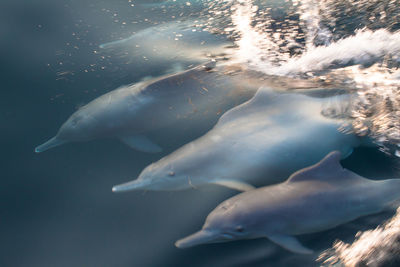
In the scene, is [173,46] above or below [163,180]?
above

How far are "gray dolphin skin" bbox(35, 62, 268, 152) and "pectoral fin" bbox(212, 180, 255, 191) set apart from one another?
102 cm

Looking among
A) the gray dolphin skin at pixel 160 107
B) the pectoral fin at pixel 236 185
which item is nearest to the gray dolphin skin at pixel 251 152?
the pectoral fin at pixel 236 185

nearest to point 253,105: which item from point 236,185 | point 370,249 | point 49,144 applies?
point 236,185

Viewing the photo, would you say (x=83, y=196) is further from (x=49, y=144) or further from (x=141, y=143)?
(x=49, y=144)

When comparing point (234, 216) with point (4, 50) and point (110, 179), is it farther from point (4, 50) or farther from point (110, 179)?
point (4, 50)

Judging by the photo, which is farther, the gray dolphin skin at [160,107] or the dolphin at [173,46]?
the dolphin at [173,46]

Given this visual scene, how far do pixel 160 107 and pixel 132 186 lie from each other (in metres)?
1.46

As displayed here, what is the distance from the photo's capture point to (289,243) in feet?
10.2

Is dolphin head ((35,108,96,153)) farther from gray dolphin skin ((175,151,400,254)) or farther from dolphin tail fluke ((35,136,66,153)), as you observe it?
gray dolphin skin ((175,151,400,254))

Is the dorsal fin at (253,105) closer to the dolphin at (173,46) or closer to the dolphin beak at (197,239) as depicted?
the dolphin beak at (197,239)

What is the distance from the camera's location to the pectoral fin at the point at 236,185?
370 centimetres

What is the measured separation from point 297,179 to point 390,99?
178 cm

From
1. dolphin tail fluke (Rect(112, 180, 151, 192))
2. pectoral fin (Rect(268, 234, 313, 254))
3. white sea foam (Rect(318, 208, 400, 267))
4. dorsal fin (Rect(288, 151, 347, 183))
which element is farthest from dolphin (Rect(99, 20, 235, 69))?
white sea foam (Rect(318, 208, 400, 267))

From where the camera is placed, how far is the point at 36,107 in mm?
5531
